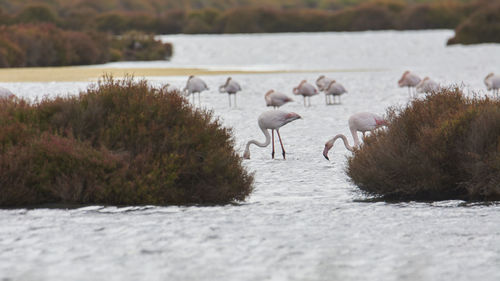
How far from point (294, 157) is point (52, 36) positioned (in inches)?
1444

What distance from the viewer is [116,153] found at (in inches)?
396

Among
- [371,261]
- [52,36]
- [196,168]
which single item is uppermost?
[52,36]

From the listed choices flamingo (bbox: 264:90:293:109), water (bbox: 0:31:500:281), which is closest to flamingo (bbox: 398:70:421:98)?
flamingo (bbox: 264:90:293:109)

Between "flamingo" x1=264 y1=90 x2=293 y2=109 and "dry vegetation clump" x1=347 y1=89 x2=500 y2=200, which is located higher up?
"flamingo" x1=264 y1=90 x2=293 y2=109

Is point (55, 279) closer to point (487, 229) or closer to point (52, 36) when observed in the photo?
point (487, 229)

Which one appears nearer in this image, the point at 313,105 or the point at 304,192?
the point at 304,192

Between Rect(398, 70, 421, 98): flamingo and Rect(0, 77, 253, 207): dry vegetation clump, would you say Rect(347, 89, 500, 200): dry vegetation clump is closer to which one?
Rect(0, 77, 253, 207): dry vegetation clump

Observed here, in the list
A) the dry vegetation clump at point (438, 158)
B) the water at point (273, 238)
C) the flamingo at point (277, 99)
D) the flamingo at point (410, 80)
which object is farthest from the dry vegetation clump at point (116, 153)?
the flamingo at point (410, 80)

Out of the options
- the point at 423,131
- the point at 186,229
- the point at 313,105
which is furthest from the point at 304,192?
the point at 313,105

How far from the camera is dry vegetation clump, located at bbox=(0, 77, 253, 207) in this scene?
32.2ft

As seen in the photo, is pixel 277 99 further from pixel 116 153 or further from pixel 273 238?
pixel 273 238

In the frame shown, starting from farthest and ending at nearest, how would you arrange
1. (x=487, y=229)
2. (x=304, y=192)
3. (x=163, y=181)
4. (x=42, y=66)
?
(x=42, y=66), (x=304, y=192), (x=163, y=181), (x=487, y=229)

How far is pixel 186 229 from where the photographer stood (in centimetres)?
856

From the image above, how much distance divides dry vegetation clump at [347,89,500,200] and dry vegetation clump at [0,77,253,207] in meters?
1.62
